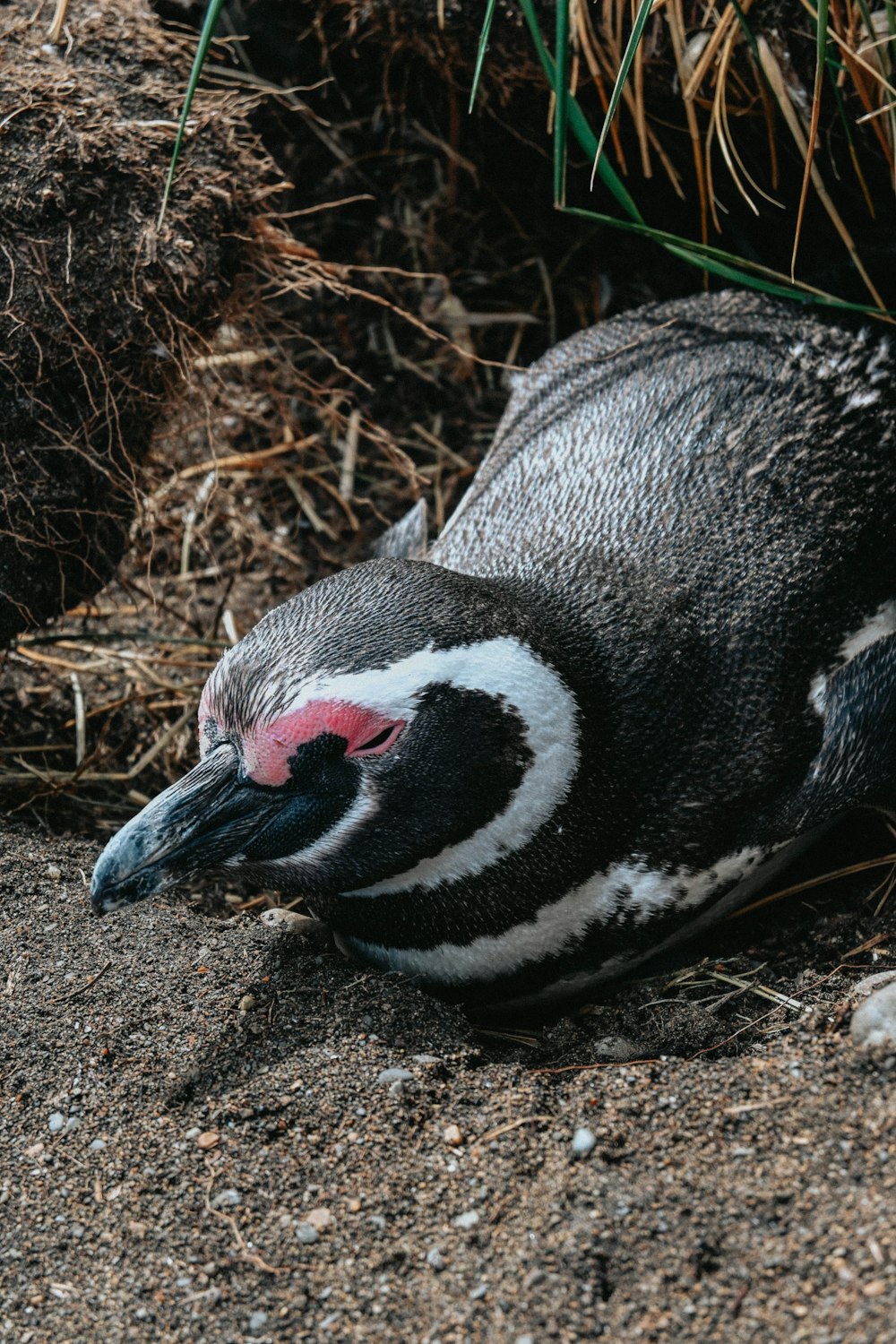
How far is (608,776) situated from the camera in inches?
105

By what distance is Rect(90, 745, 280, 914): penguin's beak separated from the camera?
242cm

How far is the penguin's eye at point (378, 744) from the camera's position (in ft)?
7.94

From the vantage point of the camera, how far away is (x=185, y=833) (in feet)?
8.04

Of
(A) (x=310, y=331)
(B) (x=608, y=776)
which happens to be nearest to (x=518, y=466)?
(B) (x=608, y=776)

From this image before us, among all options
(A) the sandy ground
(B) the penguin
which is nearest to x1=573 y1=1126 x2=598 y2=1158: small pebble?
(A) the sandy ground

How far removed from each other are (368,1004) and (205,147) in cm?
209

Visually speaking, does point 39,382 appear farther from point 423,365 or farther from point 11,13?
point 423,365

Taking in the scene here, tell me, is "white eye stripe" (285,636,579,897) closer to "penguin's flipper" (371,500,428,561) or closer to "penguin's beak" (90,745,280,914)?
"penguin's beak" (90,745,280,914)

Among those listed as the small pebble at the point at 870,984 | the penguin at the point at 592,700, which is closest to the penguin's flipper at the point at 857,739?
the penguin at the point at 592,700

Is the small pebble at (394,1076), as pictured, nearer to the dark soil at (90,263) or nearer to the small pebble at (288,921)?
the small pebble at (288,921)

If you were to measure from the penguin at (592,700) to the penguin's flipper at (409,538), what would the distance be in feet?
1.94

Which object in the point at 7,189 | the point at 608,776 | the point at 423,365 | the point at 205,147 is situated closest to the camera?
the point at 608,776

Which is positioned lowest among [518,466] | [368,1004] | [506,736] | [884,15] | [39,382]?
[368,1004]

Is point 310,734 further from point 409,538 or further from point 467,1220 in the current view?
point 409,538
